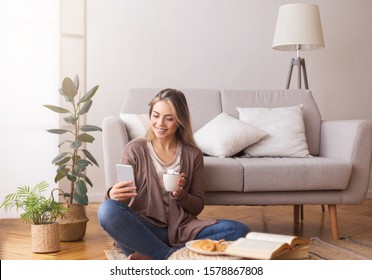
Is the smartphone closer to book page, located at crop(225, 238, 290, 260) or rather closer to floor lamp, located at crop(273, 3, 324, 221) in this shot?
book page, located at crop(225, 238, 290, 260)

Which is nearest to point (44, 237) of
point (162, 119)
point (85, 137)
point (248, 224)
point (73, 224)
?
point (73, 224)

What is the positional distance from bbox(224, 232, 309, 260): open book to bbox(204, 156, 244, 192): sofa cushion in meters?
1.26

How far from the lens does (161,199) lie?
7.52ft

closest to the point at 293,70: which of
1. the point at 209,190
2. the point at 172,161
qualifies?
the point at 209,190

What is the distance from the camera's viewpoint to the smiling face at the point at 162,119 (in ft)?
7.52

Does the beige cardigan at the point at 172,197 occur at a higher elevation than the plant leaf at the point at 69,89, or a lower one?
lower

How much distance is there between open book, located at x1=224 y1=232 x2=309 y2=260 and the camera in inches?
54.3

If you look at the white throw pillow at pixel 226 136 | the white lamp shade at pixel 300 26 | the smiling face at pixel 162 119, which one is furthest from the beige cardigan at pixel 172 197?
the white lamp shade at pixel 300 26

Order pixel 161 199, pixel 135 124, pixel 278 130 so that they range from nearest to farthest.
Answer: pixel 161 199 → pixel 135 124 → pixel 278 130

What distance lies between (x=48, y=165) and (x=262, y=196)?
4.91 ft

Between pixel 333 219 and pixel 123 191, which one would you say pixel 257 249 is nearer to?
pixel 123 191

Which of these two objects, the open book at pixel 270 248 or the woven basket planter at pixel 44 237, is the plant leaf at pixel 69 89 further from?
the open book at pixel 270 248

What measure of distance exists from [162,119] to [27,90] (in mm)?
1597

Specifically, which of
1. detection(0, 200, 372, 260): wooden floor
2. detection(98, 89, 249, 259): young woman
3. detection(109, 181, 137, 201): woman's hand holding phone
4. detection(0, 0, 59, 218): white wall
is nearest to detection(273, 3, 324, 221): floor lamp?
detection(0, 200, 372, 260): wooden floor
